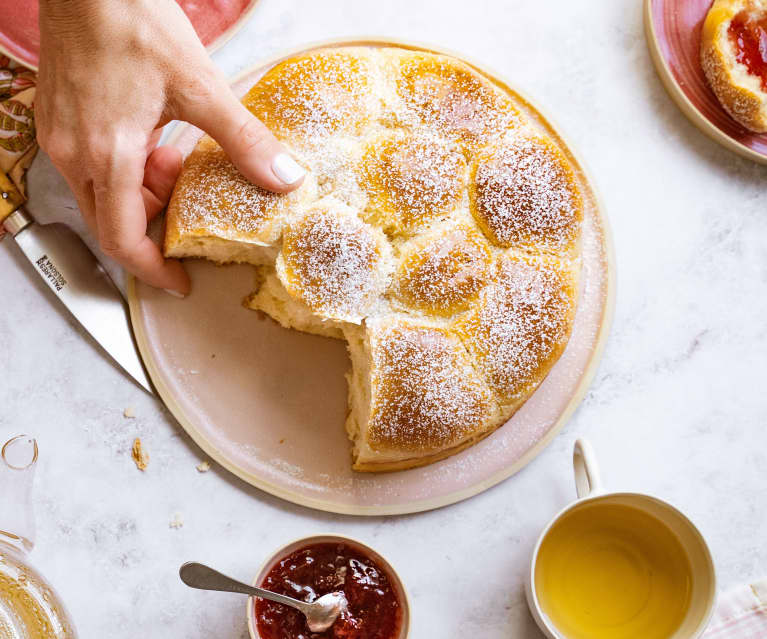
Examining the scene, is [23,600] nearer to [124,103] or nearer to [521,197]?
[124,103]

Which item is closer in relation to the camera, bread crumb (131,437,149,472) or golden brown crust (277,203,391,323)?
golden brown crust (277,203,391,323)

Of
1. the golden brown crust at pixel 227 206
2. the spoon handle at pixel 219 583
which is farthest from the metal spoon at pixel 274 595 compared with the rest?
the golden brown crust at pixel 227 206

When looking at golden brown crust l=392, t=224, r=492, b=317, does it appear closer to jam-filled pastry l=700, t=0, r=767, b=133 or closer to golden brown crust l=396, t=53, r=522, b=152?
golden brown crust l=396, t=53, r=522, b=152

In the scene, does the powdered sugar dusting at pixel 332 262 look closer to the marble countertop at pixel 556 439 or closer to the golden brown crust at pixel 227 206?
the golden brown crust at pixel 227 206

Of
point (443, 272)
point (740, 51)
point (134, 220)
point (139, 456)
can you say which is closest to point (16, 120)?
point (134, 220)

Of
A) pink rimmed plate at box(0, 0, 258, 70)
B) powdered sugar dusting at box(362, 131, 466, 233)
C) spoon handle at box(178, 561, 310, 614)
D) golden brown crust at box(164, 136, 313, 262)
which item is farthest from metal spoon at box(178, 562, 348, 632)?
pink rimmed plate at box(0, 0, 258, 70)

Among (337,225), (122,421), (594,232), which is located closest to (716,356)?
(594,232)
